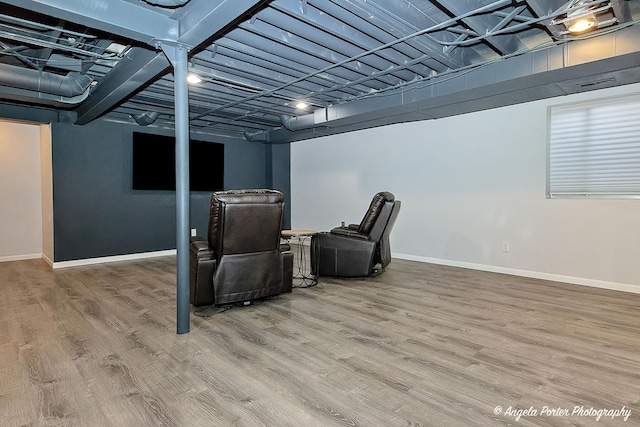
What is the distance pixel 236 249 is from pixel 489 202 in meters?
3.92

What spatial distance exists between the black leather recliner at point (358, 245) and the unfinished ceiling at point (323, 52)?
1588 mm

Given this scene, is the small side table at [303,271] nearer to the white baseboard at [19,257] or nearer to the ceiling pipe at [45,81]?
the ceiling pipe at [45,81]

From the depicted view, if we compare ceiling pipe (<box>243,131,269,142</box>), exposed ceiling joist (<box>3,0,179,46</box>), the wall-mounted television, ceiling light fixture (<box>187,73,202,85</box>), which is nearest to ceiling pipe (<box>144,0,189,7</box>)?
exposed ceiling joist (<box>3,0,179,46</box>)

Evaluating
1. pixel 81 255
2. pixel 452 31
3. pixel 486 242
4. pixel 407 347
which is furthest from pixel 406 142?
pixel 81 255

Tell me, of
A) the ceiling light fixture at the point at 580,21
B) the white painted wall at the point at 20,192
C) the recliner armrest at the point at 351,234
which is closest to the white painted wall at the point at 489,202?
the ceiling light fixture at the point at 580,21

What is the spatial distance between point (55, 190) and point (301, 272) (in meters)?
4.18

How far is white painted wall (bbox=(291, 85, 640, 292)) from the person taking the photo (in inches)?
170

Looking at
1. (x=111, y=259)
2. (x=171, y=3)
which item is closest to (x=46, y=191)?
(x=111, y=259)

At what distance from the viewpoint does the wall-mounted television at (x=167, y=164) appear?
254 inches

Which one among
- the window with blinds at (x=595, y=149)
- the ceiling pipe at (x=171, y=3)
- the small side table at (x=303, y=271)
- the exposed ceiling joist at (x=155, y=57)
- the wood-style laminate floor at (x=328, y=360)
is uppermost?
the ceiling pipe at (x=171, y=3)

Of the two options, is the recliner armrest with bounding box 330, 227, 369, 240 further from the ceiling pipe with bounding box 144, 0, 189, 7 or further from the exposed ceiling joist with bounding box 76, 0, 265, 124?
the ceiling pipe with bounding box 144, 0, 189, 7

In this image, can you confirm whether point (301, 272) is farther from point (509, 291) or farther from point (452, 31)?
point (452, 31)

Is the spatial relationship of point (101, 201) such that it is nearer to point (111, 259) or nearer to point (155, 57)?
point (111, 259)

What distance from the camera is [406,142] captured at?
6.29 meters
